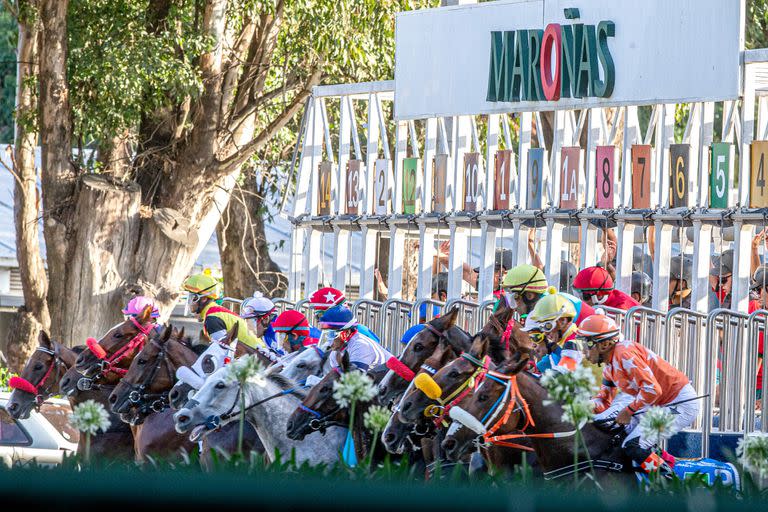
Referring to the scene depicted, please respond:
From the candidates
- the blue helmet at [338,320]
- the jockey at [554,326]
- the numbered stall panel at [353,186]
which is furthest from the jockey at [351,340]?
the numbered stall panel at [353,186]

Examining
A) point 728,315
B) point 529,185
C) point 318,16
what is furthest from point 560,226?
point 318,16

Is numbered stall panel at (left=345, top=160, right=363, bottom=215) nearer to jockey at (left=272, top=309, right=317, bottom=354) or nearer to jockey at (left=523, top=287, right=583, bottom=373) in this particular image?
jockey at (left=272, top=309, right=317, bottom=354)

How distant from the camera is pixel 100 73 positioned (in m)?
17.1

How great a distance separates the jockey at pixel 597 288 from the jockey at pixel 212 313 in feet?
7.77

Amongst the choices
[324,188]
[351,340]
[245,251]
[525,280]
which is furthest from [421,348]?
[245,251]

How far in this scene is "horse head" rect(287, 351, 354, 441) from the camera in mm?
8133

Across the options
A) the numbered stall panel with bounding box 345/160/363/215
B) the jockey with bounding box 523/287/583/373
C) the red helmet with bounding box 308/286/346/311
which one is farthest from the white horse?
the numbered stall panel with bounding box 345/160/363/215

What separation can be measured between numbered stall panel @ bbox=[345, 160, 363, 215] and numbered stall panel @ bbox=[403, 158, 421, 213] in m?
0.82

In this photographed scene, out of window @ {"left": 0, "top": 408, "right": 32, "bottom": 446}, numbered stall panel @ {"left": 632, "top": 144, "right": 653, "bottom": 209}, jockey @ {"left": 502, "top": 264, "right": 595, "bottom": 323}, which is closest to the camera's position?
jockey @ {"left": 502, "top": 264, "right": 595, "bottom": 323}

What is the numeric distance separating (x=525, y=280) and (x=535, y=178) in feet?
10.7

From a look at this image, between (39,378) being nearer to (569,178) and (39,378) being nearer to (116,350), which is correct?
(116,350)

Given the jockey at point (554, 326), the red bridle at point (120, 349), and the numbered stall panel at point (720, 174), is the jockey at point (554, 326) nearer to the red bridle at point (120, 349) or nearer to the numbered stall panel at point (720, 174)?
the numbered stall panel at point (720, 174)

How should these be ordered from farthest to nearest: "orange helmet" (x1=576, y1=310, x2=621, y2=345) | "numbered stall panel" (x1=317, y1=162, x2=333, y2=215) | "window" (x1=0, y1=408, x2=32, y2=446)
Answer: "numbered stall panel" (x1=317, y1=162, x2=333, y2=215), "window" (x1=0, y1=408, x2=32, y2=446), "orange helmet" (x1=576, y1=310, x2=621, y2=345)

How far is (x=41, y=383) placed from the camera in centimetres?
1196
